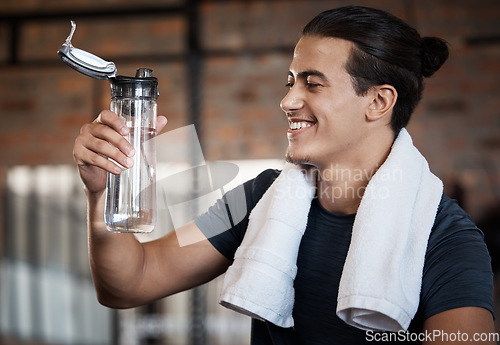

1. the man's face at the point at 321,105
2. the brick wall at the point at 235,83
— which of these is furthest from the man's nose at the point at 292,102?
the brick wall at the point at 235,83

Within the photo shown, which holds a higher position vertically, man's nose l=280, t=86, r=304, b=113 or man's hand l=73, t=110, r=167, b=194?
man's nose l=280, t=86, r=304, b=113

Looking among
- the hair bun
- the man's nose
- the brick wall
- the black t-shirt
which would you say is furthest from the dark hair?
the brick wall

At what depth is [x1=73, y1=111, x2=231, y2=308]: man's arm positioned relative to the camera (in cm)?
109

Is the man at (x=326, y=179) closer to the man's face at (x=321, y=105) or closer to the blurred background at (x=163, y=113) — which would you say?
the man's face at (x=321, y=105)

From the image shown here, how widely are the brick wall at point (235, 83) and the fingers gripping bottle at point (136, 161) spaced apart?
7.17ft

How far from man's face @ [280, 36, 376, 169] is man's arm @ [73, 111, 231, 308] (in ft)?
0.96

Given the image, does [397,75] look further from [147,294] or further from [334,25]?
[147,294]

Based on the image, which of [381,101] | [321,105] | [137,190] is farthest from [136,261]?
[381,101]

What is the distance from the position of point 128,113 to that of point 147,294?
0.51 m

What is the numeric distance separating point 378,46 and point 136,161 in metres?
0.60

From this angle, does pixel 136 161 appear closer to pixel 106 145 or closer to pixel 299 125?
pixel 106 145

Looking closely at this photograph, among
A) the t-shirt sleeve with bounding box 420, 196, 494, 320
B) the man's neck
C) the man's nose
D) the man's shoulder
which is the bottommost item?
the t-shirt sleeve with bounding box 420, 196, 494, 320

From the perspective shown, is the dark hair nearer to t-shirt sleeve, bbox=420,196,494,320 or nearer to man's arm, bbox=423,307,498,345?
t-shirt sleeve, bbox=420,196,494,320

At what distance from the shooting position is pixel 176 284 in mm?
1256
